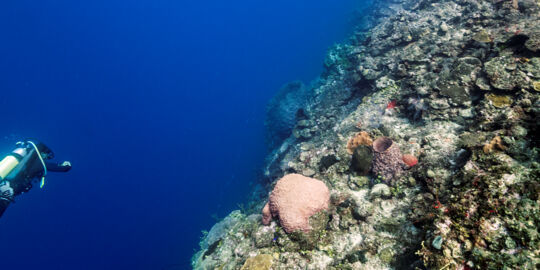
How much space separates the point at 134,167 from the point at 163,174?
18452 millimetres

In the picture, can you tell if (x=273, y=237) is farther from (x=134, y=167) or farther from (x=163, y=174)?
(x=134, y=167)

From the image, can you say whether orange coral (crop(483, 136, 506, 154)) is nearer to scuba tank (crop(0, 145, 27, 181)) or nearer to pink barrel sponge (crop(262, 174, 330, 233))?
pink barrel sponge (crop(262, 174, 330, 233))

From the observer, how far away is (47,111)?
88000mm

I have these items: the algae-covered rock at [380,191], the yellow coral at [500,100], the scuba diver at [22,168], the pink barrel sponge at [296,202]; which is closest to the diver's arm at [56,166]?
the scuba diver at [22,168]

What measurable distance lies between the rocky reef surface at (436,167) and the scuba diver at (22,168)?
6929 millimetres

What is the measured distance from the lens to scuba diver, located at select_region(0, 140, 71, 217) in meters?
7.40

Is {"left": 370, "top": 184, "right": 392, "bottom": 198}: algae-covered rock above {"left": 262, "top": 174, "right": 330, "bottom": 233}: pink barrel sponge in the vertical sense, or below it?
below

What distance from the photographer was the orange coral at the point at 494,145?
10.7 feet

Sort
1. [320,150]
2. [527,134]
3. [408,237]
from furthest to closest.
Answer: [320,150]
[408,237]
[527,134]

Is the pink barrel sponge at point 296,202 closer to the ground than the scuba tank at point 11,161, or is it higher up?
closer to the ground

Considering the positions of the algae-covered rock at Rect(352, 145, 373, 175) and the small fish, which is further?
the small fish

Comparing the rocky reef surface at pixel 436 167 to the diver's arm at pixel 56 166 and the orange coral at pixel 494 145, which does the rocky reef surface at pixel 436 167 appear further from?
the diver's arm at pixel 56 166

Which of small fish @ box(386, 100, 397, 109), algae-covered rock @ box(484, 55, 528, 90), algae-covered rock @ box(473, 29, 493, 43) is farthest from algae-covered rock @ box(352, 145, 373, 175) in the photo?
algae-covered rock @ box(473, 29, 493, 43)

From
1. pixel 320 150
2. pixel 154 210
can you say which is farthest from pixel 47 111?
pixel 320 150
